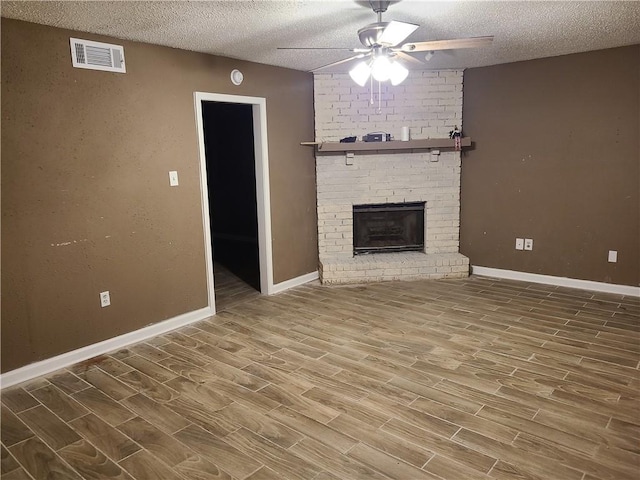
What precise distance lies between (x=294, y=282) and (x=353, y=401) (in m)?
2.53

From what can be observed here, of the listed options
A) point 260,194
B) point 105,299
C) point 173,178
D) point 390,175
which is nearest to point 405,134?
point 390,175

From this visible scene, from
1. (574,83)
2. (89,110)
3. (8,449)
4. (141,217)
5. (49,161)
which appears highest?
(574,83)

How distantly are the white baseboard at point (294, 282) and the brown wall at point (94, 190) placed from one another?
933 mm

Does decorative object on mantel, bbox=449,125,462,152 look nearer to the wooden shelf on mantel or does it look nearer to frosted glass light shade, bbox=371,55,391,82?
the wooden shelf on mantel

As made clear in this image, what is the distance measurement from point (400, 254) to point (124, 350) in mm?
3274

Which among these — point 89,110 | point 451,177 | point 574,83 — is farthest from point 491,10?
point 89,110

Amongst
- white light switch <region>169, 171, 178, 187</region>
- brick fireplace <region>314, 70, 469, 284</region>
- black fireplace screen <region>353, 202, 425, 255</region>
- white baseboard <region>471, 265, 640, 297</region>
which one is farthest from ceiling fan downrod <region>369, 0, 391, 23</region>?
white baseboard <region>471, 265, 640, 297</region>

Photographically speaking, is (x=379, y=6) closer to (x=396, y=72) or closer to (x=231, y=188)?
(x=396, y=72)

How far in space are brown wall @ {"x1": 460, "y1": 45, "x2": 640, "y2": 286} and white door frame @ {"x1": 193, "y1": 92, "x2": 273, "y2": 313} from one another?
2397 millimetres

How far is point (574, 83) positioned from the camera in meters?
4.45

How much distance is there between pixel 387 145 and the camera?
5035 mm

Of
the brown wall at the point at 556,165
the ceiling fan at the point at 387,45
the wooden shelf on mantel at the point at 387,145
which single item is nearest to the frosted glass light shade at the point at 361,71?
the ceiling fan at the point at 387,45

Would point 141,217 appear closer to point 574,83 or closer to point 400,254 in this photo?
point 400,254

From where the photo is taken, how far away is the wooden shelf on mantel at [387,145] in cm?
500
